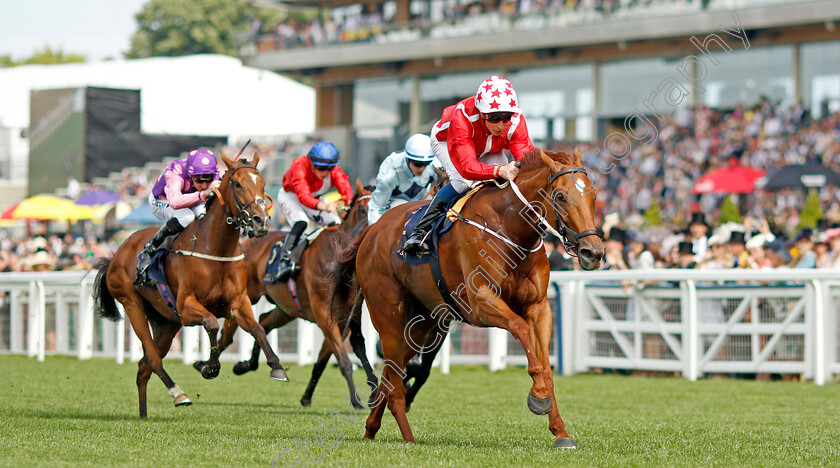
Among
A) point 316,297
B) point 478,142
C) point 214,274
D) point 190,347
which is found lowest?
point 190,347

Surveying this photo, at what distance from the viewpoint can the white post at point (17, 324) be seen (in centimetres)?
1502

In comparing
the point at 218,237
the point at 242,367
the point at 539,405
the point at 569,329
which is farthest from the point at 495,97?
the point at 569,329

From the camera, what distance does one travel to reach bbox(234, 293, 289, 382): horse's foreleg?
26.0 ft

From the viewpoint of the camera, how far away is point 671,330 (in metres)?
11.6

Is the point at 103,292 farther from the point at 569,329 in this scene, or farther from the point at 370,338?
the point at 569,329

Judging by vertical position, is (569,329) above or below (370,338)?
above

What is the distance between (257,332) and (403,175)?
67.0 inches

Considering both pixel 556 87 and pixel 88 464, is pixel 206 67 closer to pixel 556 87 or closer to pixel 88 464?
pixel 556 87

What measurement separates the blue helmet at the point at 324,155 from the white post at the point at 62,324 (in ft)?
21.5

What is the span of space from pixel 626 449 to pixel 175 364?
8.70m

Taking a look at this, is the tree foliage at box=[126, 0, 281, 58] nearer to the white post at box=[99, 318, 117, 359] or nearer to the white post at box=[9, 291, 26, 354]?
the white post at box=[9, 291, 26, 354]

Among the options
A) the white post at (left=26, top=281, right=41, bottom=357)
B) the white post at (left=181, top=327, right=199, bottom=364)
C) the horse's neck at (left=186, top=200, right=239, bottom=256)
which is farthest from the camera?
the white post at (left=26, top=281, right=41, bottom=357)

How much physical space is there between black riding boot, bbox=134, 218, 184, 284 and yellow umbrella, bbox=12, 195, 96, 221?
1734 centimetres

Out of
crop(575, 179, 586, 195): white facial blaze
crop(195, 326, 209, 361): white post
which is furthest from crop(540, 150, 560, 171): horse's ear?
crop(195, 326, 209, 361): white post
